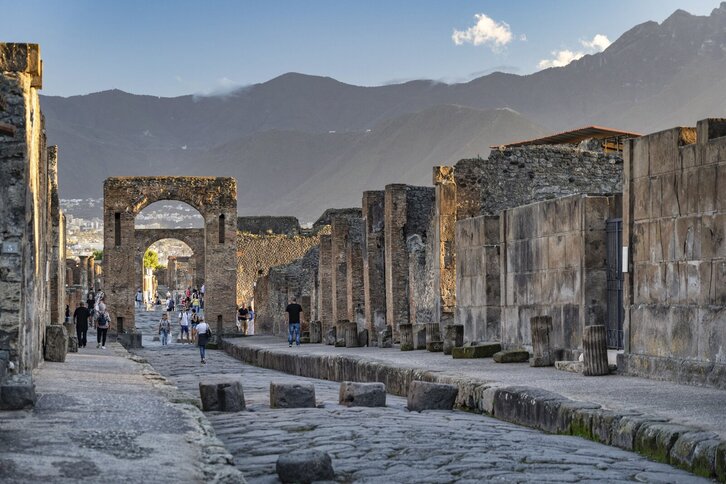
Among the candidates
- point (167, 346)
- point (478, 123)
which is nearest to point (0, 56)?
point (167, 346)

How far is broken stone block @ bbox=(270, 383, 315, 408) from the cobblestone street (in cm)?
15

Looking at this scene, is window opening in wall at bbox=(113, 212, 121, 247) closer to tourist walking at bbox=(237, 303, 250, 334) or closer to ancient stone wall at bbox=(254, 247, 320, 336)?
tourist walking at bbox=(237, 303, 250, 334)

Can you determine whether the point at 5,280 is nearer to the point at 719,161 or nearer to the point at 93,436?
the point at 93,436

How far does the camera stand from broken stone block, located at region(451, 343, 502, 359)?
18125 mm

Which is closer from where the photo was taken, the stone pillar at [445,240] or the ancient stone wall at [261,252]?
the stone pillar at [445,240]

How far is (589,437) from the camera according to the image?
369 inches

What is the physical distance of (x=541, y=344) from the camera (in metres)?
15.6

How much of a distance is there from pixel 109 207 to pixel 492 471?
3662cm

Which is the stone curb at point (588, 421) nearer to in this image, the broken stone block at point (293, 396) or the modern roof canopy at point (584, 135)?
the broken stone block at point (293, 396)

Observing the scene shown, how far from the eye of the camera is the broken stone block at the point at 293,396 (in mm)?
12414

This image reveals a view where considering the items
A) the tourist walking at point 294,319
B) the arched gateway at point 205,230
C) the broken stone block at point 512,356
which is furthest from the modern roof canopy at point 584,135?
the arched gateway at point 205,230

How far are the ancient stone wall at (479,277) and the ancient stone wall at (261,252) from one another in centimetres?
4116

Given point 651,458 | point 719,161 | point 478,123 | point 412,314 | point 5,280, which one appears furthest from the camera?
point 478,123

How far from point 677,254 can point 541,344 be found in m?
3.33
